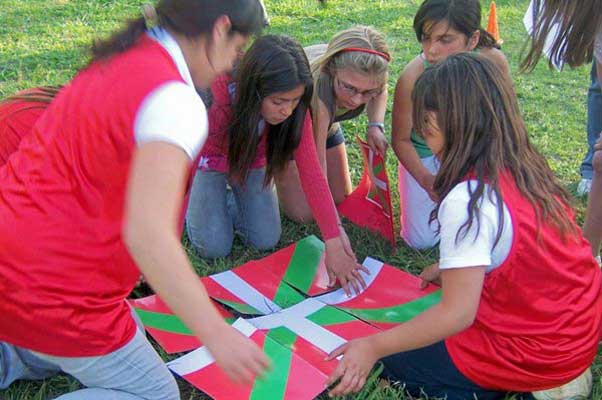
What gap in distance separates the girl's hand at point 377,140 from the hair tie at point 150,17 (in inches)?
59.6

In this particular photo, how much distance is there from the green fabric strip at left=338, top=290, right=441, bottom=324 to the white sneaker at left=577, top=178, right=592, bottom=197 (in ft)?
3.61

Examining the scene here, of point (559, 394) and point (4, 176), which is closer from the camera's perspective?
point (4, 176)

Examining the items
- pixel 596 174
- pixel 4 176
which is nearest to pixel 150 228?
pixel 4 176

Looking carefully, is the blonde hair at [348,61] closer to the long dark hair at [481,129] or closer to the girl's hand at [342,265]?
the girl's hand at [342,265]

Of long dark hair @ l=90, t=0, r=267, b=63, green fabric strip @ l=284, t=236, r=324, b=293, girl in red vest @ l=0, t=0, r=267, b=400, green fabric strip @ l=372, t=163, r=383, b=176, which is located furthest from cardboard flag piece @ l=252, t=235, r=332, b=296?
long dark hair @ l=90, t=0, r=267, b=63

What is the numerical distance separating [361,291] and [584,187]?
127 cm

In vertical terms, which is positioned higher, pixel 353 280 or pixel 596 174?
pixel 596 174

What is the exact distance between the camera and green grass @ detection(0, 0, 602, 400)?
2.47 m

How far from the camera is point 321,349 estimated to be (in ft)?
6.37

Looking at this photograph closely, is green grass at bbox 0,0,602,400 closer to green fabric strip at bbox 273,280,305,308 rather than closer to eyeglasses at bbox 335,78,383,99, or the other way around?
green fabric strip at bbox 273,280,305,308

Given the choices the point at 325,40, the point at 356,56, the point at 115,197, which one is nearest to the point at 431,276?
the point at 356,56

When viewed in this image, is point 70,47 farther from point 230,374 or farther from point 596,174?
point 230,374

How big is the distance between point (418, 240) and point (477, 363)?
36.4 inches

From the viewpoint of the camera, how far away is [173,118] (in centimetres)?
103
